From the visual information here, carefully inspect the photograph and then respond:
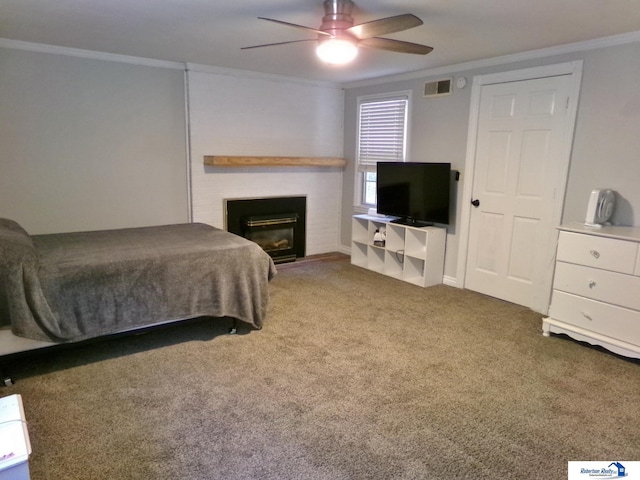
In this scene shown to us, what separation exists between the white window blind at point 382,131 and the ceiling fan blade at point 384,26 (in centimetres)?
246

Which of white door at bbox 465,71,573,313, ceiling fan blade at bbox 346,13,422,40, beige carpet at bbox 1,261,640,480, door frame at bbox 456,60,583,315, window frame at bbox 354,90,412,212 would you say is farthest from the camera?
window frame at bbox 354,90,412,212

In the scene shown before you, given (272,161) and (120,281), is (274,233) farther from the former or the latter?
(120,281)

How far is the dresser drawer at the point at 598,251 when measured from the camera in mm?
2898

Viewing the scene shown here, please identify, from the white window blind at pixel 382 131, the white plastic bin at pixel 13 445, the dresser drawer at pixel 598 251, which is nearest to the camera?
the white plastic bin at pixel 13 445

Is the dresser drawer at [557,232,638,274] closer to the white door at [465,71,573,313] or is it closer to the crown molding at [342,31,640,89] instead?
the white door at [465,71,573,313]

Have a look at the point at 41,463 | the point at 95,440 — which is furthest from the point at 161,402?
the point at 41,463

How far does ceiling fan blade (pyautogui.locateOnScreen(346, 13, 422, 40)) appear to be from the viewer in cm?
231

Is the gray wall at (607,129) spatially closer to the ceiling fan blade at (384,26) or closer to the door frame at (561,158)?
the door frame at (561,158)

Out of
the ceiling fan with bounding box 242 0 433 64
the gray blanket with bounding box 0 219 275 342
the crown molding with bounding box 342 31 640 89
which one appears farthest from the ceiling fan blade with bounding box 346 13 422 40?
the crown molding with bounding box 342 31 640 89

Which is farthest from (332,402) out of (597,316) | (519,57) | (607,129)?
(519,57)

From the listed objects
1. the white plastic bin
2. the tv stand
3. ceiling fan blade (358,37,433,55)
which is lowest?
the white plastic bin

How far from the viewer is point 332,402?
8.07 feet

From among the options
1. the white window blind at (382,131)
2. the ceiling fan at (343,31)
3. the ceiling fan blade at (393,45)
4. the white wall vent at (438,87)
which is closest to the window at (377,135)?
the white window blind at (382,131)

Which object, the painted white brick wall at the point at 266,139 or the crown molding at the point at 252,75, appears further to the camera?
the painted white brick wall at the point at 266,139
